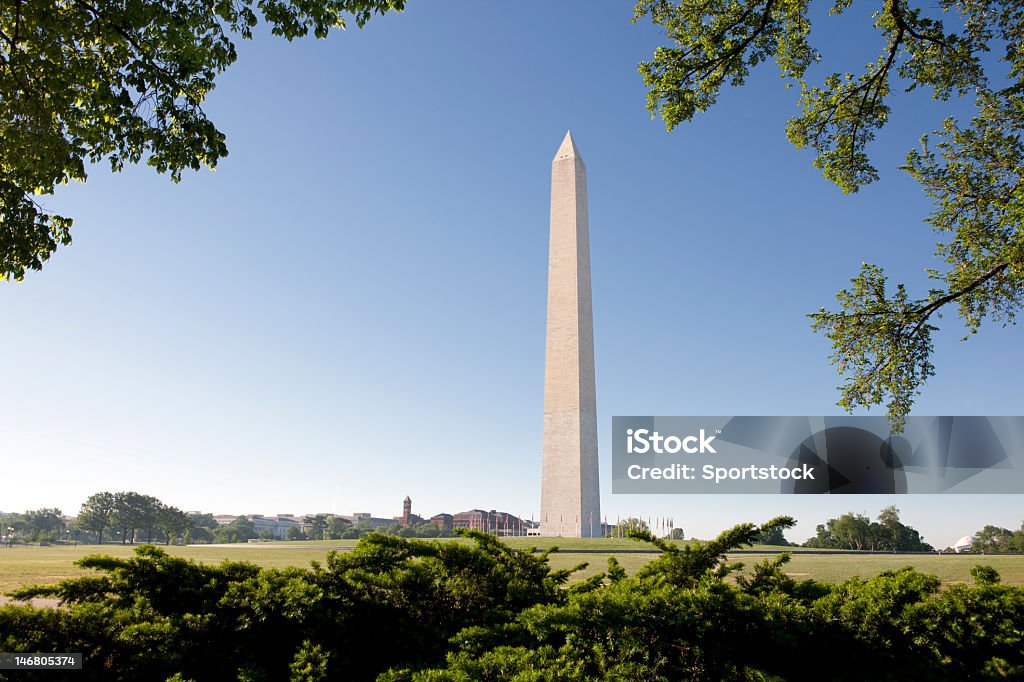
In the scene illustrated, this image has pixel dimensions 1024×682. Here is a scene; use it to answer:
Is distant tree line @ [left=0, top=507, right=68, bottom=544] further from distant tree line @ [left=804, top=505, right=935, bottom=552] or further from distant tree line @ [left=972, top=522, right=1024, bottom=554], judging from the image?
distant tree line @ [left=972, top=522, right=1024, bottom=554]

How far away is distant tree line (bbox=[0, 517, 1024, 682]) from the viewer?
3.95 m

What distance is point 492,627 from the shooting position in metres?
4.53

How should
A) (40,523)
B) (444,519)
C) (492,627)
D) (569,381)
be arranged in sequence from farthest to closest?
1. (444,519)
2. (40,523)
3. (569,381)
4. (492,627)

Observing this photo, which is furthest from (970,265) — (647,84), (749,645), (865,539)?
(865,539)

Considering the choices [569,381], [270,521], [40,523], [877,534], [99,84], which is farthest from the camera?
[270,521]

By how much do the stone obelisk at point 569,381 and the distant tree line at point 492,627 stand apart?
1213 inches

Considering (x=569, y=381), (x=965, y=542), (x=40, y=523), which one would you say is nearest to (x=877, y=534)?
(x=965, y=542)

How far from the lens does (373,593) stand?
473 centimetres

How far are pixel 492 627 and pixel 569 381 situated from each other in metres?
31.4

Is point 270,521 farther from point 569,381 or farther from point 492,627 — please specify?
point 492,627

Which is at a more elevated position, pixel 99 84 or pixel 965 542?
pixel 99 84

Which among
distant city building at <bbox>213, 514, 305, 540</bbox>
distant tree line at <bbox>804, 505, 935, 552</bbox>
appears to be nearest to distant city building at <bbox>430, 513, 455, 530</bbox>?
distant city building at <bbox>213, 514, 305, 540</bbox>

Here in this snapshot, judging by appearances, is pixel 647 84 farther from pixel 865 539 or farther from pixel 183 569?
pixel 865 539

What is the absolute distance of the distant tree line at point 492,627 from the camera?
3.95 metres
